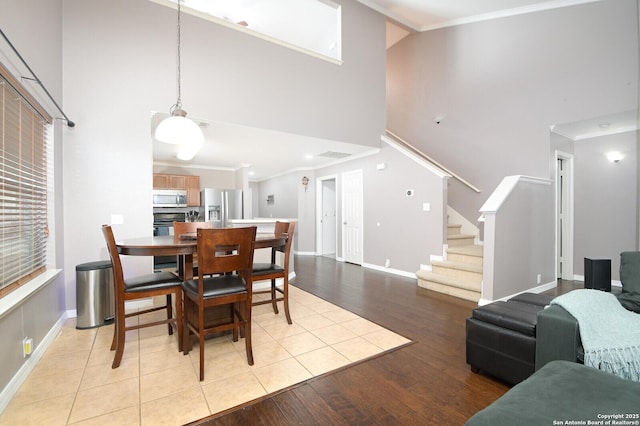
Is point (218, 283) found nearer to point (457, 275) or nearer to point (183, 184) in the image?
point (457, 275)

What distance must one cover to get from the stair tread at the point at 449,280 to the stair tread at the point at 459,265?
16 centimetres

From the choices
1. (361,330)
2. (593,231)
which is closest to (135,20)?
(361,330)

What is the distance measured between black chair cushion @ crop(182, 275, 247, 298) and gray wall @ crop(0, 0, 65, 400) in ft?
3.26

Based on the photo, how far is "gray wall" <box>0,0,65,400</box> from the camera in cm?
178

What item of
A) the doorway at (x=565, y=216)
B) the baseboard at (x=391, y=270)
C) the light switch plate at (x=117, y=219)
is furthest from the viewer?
the baseboard at (x=391, y=270)

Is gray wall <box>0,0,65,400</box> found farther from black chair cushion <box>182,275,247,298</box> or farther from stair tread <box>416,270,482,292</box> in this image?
stair tread <box>416,270,482,292</box>

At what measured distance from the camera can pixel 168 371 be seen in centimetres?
201

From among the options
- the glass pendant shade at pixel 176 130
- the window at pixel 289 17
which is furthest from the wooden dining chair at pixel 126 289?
the window at pixel 289 17

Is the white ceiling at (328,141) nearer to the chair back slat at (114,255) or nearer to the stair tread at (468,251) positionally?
the chair back slat at (114,255)

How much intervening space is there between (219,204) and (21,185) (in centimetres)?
442

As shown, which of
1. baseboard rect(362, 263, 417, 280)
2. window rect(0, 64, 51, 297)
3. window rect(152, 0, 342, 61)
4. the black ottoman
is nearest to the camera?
the black ottoman

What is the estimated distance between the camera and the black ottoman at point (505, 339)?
5.66 ft

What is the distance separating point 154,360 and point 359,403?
5.18ft

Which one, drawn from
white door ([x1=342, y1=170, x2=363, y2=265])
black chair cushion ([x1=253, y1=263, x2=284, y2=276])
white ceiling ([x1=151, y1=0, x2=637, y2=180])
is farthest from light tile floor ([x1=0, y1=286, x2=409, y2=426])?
white door ([x1=342, y1=170, x2=363, y2=265])
